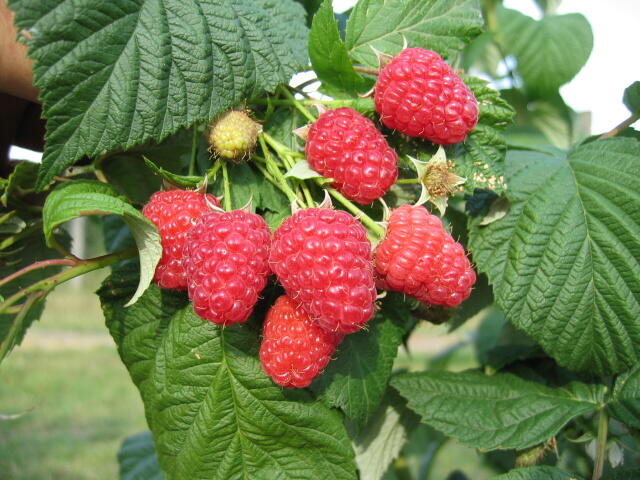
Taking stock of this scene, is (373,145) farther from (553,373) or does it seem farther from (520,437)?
(553,373)

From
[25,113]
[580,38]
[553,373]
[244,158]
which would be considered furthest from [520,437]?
[580,38]

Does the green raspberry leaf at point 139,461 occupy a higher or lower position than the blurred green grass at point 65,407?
higher

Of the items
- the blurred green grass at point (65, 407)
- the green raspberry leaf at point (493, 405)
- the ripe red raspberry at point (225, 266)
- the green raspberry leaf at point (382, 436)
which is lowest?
the blurred green grass at point (65, 407)

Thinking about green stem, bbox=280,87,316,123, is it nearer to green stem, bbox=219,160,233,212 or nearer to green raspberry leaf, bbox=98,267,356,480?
green stem, bbox=219,160,233,212

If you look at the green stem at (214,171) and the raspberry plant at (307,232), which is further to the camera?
the green stem at (214,171)

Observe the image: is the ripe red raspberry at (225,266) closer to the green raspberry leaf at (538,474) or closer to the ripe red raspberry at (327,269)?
the ripe red raspberry at (327,269)

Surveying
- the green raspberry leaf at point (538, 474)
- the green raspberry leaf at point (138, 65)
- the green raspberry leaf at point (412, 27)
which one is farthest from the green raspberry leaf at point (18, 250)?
the green raspberry leaf at point (538, 474)

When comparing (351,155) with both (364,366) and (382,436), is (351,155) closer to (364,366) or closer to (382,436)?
(364,366)
